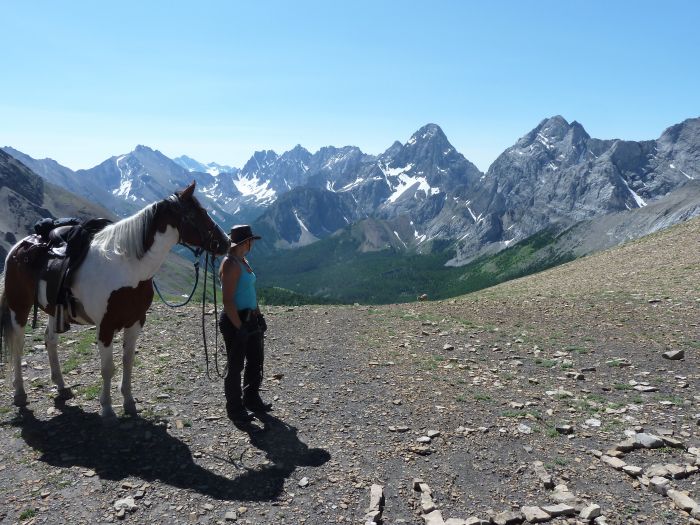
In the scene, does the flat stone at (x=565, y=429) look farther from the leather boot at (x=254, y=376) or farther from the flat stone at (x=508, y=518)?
the leather boot at (x=254, y=376)

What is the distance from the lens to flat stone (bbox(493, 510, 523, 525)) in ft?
20.6

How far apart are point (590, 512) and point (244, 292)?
681cm

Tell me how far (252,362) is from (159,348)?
248 inches

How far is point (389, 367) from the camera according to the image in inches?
516

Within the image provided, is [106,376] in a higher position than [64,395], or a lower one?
higher

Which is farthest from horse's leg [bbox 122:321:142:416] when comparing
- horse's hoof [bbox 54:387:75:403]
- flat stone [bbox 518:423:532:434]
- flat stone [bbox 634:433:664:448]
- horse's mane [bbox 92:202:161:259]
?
flat stone [bbox 634:433:664:448]

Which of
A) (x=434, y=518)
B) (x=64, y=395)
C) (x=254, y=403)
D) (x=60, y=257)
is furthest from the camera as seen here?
(x=64, y=395)

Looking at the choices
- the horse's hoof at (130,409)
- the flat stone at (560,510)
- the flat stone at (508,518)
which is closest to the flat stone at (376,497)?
the flat stone at (508,518)

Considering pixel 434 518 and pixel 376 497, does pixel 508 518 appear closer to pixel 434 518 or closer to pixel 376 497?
pixel 434 518

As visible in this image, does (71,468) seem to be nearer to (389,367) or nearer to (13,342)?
(13,342)

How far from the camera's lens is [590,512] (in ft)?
20.6

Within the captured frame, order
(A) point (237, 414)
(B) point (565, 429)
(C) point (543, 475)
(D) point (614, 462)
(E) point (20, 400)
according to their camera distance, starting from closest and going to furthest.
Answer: (C) point (543, 475)
(D) point (614, 462)
(B) point (565, 429)
(A) point (237, 414)
(E) point (20, 400)

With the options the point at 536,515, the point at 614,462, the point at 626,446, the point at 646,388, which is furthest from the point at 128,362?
the point at 646,388

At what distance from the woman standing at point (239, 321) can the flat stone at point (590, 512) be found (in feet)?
20.5
